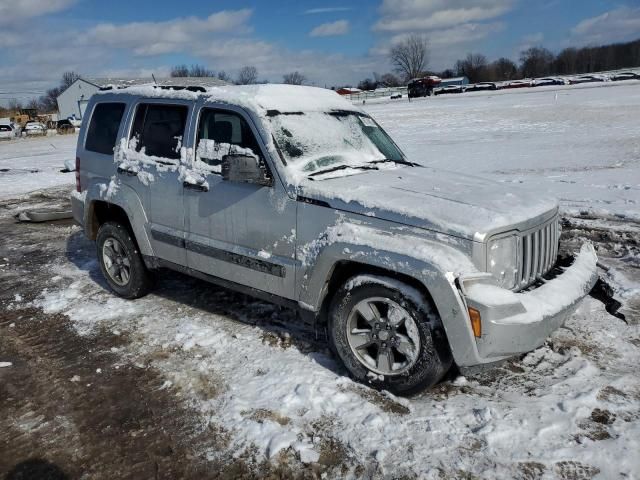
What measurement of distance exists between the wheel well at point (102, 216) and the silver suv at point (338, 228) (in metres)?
0.06

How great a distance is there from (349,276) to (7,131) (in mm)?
50869

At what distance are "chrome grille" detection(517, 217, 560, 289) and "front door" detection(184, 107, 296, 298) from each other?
1.57 m

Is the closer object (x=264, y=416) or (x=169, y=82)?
(x=264, y=416)

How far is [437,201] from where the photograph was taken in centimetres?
350

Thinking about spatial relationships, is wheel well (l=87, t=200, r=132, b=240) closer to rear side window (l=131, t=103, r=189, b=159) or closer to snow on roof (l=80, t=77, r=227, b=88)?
rear side window (l=131, t=103, r=189, b=159)

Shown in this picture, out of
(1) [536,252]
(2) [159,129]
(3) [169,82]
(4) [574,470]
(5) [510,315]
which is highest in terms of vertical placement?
(3) [169,82]

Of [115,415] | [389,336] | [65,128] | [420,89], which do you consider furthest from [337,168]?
[420,89]

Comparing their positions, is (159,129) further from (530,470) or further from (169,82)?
(530,470)

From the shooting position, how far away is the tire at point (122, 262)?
5250 millimetres

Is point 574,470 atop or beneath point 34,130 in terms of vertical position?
beneath

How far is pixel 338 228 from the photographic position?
357 cm

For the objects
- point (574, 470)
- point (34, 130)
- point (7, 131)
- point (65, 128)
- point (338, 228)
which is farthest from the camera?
point (34, 130)

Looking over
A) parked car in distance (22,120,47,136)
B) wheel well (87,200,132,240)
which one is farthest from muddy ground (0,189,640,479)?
parked car in distance (22,120,47,136)

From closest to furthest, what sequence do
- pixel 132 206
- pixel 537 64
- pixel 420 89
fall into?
pixel 132 206 → pixel 420 89 → pixel 537 64
